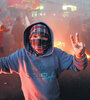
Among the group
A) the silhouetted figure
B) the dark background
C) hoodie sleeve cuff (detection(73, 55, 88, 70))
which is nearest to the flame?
hoodie sleeve cuff (detection(73, 55, 88, 70))

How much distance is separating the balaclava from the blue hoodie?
0.06 meters

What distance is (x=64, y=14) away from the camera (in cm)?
997

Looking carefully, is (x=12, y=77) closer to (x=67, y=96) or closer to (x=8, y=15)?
(x=67, y=96)

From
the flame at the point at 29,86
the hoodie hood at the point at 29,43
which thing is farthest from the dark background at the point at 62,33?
the hoodie hood at the point at 29,43

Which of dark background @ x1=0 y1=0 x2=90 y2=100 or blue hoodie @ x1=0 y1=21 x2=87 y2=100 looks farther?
dark background @ x1=0 y1=0 x2=90 y2=100

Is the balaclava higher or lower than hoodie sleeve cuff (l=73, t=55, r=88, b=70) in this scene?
higher

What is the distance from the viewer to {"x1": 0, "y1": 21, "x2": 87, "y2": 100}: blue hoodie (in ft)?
4.45

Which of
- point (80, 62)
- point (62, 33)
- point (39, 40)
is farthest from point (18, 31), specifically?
point (80, 62)

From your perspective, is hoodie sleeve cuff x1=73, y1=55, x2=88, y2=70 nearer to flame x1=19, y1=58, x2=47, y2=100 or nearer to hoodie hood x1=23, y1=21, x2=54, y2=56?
hoodie hood x1=23, y1=21, x2=54, y2=56

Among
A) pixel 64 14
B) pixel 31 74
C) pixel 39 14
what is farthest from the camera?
pixel 64 14

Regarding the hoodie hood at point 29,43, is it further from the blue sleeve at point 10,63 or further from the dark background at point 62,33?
the dark background at point 62,33

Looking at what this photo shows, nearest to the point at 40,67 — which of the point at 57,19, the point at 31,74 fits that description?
the point at 31,74

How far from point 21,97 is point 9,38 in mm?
5137

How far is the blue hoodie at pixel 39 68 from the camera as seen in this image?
4.45ft
